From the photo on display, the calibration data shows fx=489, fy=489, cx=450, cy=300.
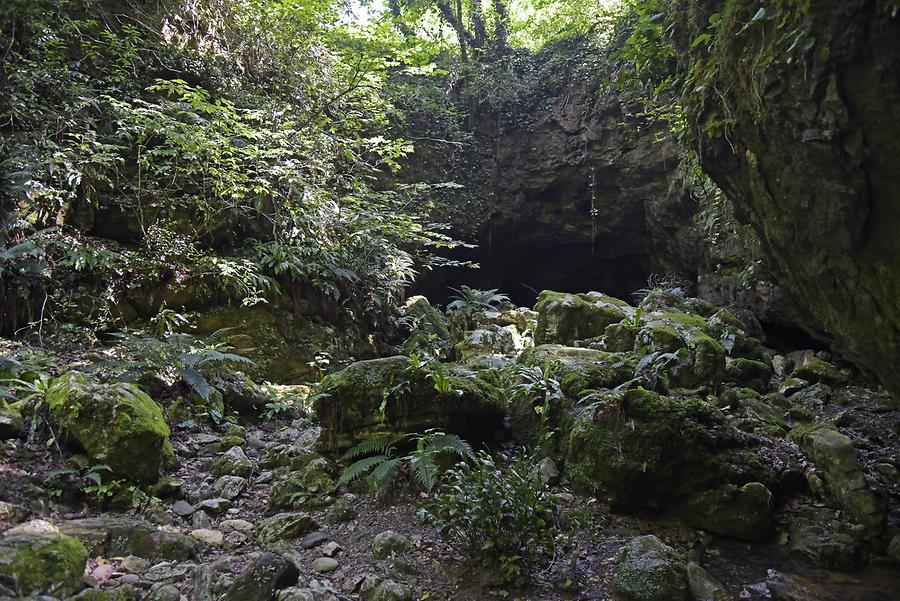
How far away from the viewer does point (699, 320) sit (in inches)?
296

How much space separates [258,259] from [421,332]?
3315 millimetres

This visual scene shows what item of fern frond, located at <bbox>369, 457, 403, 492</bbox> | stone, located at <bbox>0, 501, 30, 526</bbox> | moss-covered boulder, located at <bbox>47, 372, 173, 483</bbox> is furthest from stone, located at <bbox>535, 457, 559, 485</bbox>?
stone, located at <bbox>0, 501, 30, 526</bbox>

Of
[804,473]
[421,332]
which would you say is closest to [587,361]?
[804,473]

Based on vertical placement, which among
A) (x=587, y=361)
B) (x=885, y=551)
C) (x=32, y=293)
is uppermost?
(x=32, y=293)

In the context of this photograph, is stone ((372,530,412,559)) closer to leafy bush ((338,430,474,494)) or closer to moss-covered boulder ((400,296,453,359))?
leafy bush ((338,430,474,494))

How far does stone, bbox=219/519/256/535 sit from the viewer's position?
3369 millimetres

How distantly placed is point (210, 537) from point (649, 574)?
2.72 m

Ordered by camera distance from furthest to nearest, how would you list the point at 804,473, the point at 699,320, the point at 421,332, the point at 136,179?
the point at 421,332 → the point at 699,320 → the point at 136,179 → the point at 804,473

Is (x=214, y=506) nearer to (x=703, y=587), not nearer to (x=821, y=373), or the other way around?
(x=703, y=587)

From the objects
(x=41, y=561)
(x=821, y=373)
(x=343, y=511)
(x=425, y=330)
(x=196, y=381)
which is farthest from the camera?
(x=425, y=330)

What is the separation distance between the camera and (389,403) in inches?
169

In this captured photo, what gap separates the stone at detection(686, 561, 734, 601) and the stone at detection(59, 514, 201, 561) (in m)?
2.95

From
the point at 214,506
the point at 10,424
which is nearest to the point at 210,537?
the point at 214,506

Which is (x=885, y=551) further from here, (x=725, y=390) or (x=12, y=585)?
(x=12, y=585)
